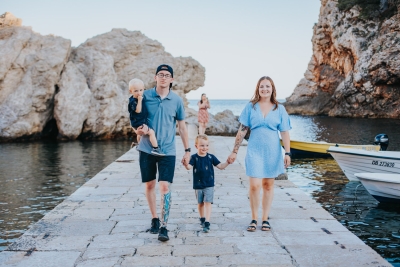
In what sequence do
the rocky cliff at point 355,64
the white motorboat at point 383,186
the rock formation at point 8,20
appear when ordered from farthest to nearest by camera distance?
1. the rocky cliff at point 355,64
2. the rock formation at point 8,20
3. the white motorboat at point 383,186

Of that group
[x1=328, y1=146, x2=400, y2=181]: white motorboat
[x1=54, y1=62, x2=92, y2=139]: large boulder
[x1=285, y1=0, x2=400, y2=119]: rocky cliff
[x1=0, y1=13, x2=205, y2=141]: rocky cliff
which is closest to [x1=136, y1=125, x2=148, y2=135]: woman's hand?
[x1=328, y1=146, x2=400, y2=181]: white motorboat

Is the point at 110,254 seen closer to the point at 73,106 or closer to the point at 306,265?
the point at 306,265

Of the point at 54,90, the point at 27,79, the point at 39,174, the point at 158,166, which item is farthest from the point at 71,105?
the point at 158,166

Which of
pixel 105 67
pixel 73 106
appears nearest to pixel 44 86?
pixel 73 106

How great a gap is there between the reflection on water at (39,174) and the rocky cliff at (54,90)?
7.48ft

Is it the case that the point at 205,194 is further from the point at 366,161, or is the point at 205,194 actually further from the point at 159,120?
the point at 366,161

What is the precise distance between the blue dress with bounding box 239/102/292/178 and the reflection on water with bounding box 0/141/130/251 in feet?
13.9

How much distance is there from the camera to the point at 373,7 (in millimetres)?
53031

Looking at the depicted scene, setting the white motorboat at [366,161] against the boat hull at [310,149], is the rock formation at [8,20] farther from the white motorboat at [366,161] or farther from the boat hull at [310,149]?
the white motorboat at [366,161]

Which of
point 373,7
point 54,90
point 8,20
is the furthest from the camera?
point 373,7

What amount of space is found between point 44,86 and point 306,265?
959 inches

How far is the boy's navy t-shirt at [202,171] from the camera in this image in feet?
17.8

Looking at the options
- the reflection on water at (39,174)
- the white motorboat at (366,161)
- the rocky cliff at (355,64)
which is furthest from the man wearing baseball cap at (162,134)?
the rocky cliff at (355,64)

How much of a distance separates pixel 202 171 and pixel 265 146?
0.88m
